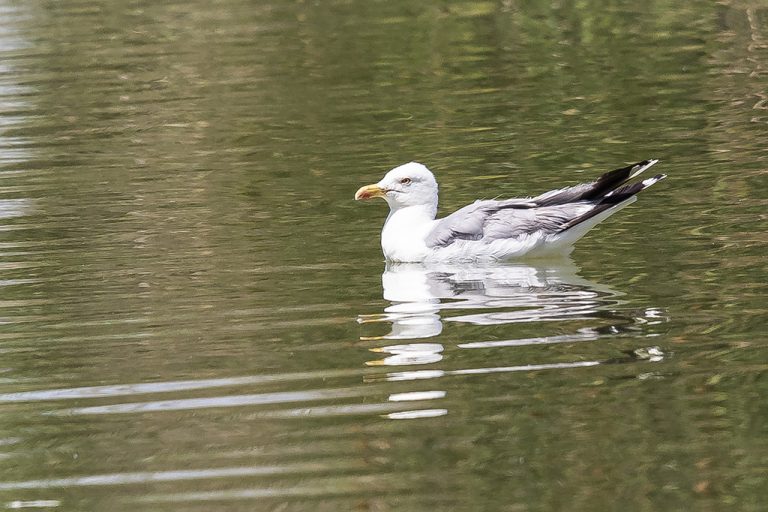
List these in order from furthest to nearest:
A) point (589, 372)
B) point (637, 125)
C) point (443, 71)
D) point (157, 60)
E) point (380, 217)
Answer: point (157, 60)
point (443, 71)
point (637, 125)
point (380, 217)
point (589, 372)

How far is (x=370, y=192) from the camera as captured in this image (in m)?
11.4

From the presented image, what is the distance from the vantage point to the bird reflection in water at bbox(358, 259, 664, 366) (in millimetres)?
8617

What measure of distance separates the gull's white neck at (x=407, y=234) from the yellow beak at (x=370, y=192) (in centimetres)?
18

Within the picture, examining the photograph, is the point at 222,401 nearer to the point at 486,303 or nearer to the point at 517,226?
the point at 486,303

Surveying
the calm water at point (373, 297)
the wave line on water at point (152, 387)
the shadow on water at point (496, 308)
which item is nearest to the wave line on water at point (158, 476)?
the calm water at point (373, 297)

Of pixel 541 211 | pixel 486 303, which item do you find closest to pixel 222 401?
pixel 486 303

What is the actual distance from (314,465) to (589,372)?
1.72 metres

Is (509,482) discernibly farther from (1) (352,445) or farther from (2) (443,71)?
(2) (443,71)

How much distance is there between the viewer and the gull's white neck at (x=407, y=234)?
10953 mm

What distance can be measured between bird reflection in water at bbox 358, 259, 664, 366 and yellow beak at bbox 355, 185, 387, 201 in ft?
2.18

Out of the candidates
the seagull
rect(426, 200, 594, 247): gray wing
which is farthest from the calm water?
rect(426, 200, 594, 247): gray wing

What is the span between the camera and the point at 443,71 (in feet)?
65.8

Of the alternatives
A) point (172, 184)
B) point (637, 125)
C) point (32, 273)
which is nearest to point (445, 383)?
point (32, 273)

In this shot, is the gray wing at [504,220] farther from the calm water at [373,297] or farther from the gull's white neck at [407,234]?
the calm water at [373,297]
